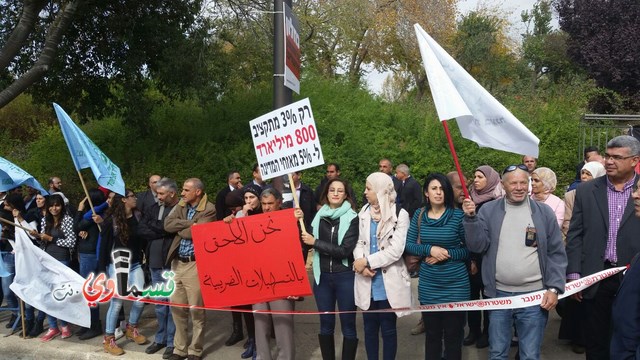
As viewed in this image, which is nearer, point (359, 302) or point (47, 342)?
point (359, 302)

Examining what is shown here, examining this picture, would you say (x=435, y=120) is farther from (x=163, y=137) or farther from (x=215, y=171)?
(x=163, y=137)

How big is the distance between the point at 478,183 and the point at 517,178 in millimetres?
1696

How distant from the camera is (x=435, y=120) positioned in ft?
45.5

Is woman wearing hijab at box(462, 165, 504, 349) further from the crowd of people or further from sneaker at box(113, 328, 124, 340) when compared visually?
sneaker at box(113, 328, 124, 340)

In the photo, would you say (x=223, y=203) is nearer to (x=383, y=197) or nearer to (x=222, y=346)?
(x=222, y=346)

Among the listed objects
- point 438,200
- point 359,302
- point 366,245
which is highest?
point 438,200

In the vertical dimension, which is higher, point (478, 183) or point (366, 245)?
point (478, 183)

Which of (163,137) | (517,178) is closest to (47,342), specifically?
(517,178)

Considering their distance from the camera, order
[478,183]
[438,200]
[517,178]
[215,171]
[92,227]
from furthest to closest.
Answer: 1. [215,171]
2. [92,227]
3. [478,183]
4. [438,200]
5. [517,178]

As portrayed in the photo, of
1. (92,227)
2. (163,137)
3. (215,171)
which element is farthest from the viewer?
(163,137)

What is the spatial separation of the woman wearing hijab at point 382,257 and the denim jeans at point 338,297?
0.38 ft

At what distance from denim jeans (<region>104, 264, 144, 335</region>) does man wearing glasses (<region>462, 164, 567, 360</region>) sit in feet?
13.2

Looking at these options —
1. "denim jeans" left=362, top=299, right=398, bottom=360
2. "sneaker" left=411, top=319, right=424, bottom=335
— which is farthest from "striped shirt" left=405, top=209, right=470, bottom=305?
"sneaker" left=411, top=319, right=424, bottom=335

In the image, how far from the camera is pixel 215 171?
1360 cm
